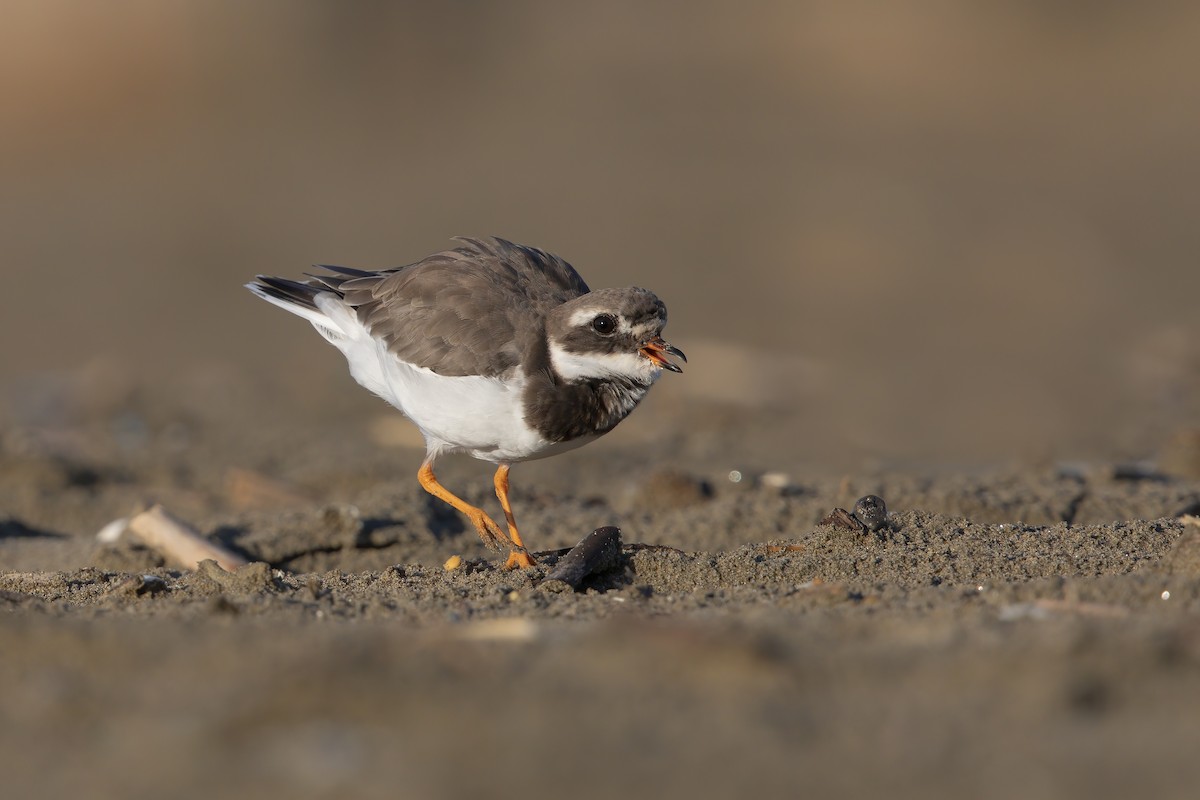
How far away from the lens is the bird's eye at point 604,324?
6043 millimetres

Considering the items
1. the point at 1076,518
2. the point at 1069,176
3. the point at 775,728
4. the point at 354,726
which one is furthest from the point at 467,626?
the point at 1069,176

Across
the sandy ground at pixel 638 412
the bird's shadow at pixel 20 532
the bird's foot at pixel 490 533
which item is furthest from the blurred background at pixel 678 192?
the bird's foot at pixel 490 533

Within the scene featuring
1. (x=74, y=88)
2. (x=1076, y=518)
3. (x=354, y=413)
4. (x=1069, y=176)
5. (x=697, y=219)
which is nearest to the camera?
(x=1076, y=518)

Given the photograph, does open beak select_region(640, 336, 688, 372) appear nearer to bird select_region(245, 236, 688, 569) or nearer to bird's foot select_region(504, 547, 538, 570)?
bird select_region(245, 236, 688, 569)

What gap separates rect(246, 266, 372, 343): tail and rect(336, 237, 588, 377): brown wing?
155 millimetres

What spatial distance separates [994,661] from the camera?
3.29 m

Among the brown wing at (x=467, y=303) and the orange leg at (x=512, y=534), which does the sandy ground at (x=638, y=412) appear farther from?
the brown wing at (x=467, y=303)

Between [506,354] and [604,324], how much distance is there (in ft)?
1.56

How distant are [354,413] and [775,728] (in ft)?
30.3

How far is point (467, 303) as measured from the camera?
646 cm

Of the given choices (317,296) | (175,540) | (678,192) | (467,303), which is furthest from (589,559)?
(678,192)

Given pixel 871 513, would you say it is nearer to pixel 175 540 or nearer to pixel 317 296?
pixel 175 540

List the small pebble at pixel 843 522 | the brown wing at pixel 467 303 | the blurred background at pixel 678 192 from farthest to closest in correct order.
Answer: the blurred background at pixel 678 192, the brown wing at pixel 467 303, the small pebble at pixel 843 522

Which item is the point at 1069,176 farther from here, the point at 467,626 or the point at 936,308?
the point at 467,626
